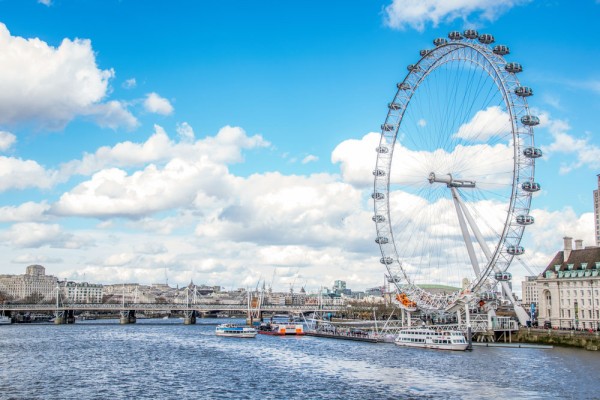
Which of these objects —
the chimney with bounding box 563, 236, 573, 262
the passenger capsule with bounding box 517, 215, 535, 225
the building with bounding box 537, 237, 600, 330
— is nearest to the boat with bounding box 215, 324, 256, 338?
the building with bounding box 537, 237, 600, 330

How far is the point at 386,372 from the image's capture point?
70.5 meters

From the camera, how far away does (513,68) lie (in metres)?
89.3

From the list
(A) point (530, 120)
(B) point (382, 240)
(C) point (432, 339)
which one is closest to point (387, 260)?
(B) point (382, 240)

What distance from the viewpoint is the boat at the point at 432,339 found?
9575 cm

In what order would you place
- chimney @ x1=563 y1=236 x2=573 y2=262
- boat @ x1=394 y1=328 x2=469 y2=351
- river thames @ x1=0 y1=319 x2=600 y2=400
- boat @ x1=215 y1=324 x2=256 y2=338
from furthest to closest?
1. boat @ x1=215 y1=324 x2=256 y2=338
2. chimney @ x1=563 y1=236 x2=573 y2=262
3. boat @ x1=394 y1=328 x2=469 y2=351
4. river thames @ x1=0 y1=319 x2=600 y2=400

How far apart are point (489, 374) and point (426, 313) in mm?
50164

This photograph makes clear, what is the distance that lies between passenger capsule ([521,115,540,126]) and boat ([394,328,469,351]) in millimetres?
32370

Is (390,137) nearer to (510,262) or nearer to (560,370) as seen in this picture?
(510,262)

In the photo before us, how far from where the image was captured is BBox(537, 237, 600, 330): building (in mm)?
106938

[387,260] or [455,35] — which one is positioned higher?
[455,35]

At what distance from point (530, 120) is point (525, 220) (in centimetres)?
1357

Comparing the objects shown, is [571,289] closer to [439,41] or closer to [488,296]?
[488,296]

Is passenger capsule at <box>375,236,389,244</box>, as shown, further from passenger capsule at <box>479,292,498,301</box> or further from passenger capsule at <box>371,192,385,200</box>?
passenger capsule at <box>479,292,498,301</box>

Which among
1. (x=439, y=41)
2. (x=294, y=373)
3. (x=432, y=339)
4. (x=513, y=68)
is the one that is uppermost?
(x=439, y=41)
